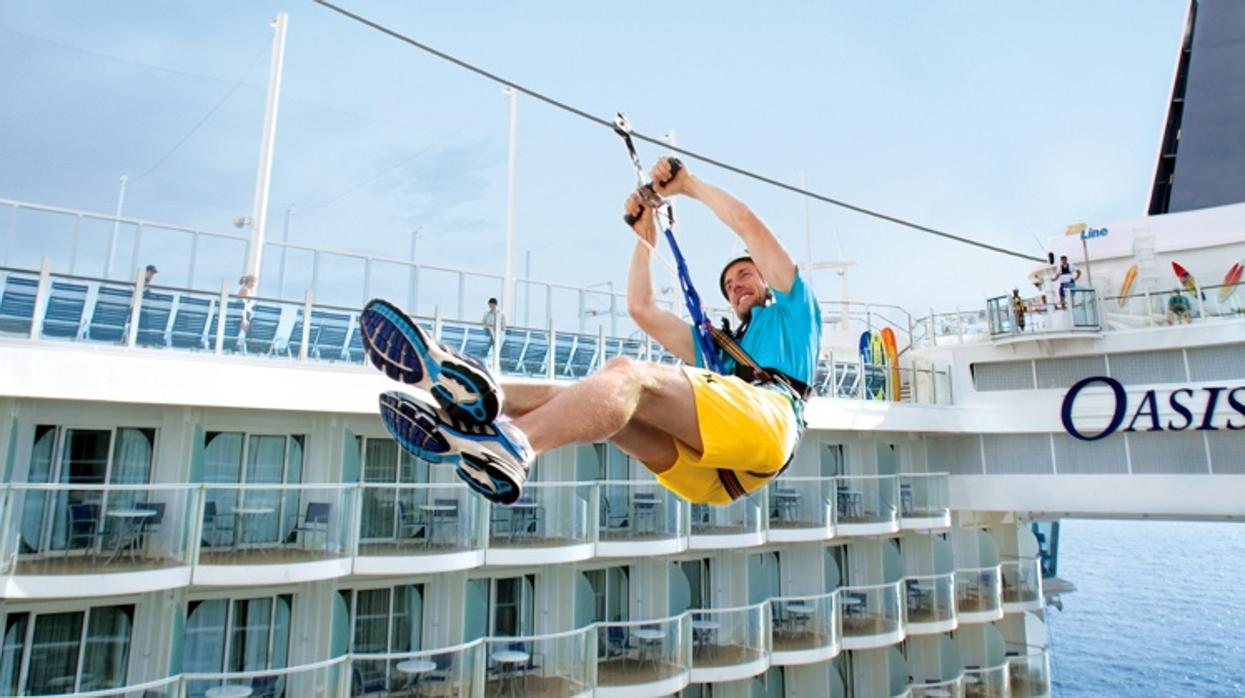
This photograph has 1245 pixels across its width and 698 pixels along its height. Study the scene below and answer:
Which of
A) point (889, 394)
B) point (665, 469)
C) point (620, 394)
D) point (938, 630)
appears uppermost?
point (889, 394)

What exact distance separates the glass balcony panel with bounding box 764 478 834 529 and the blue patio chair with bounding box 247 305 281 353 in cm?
876

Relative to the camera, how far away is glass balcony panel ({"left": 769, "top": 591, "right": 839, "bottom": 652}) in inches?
545

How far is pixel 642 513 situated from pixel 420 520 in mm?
3781

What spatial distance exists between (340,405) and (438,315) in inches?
66.7

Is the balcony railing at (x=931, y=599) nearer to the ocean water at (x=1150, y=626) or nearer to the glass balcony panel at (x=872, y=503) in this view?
the glass balcony panel at (x=872, y=503)

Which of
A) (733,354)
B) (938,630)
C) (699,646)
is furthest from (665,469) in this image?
(938,630)

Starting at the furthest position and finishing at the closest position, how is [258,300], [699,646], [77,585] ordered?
[699,646], [258,300], [77,585]

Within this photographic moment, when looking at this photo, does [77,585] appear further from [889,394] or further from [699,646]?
[889,394]

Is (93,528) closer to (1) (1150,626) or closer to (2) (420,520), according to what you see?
(2) (420,520)

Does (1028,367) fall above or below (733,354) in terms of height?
above

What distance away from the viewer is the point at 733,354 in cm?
356

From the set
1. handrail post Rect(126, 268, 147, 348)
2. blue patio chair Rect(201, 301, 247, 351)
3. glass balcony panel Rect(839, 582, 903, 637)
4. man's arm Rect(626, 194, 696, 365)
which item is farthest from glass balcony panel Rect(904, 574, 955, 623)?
handrail post Rect(126, 268, 147, 348)

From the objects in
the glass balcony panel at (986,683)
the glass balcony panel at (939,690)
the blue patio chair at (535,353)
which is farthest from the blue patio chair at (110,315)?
the glass balcony panel at (986,683)

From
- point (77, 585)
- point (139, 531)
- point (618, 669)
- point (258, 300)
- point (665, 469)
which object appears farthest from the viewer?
point (618, 669)
